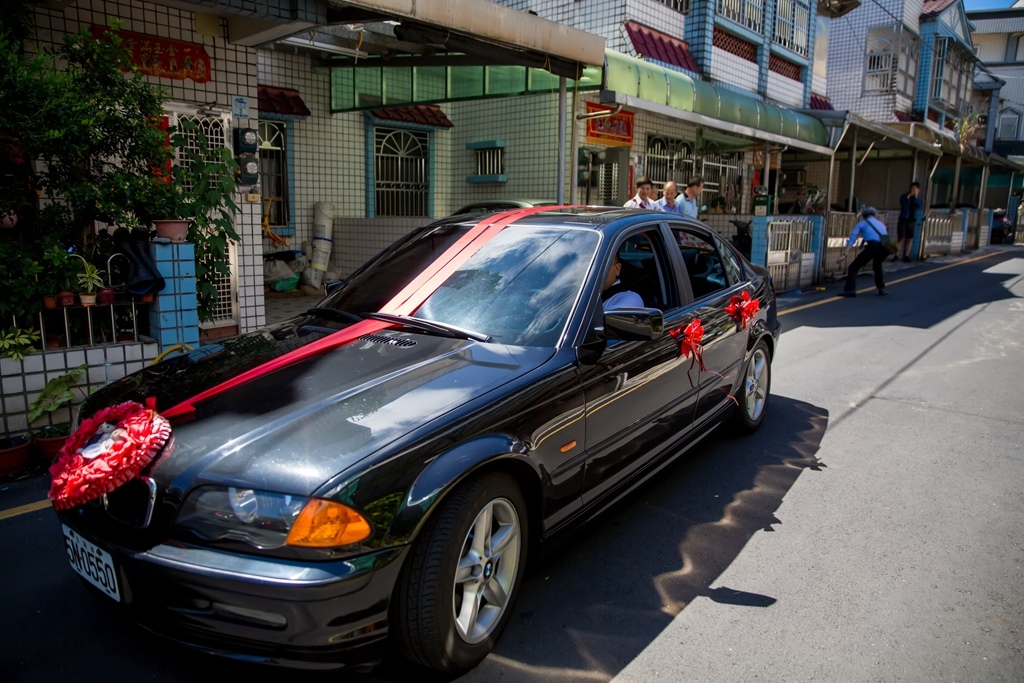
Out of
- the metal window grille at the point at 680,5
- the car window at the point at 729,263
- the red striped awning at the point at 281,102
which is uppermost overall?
the metal window grille at the point at 680,5

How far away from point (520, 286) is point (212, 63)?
5381mm

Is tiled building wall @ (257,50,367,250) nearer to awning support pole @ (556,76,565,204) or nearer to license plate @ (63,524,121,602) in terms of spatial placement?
awning support pole @ (556,76,565,204)

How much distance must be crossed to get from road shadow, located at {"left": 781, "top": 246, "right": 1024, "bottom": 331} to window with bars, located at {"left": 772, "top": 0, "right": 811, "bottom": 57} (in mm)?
5991

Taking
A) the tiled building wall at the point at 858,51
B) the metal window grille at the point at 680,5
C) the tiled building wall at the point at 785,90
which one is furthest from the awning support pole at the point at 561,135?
the tiled building wall at the point at 858,51

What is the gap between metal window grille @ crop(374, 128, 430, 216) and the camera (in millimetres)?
12562

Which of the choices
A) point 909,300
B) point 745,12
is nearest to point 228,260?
point 909,300

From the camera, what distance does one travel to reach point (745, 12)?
1595 centimetres

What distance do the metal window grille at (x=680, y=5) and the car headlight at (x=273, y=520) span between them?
46.4 feet

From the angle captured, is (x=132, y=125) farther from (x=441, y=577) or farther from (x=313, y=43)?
(x=313, y=43)

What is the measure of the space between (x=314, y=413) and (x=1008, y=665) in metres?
2.73

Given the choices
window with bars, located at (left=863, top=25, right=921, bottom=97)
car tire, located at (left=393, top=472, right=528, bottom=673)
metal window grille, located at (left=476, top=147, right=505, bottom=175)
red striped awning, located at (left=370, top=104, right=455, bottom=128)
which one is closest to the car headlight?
car tire, located at (left=393, top=472, right=528, bottom=673)

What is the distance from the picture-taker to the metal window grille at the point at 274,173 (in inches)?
435

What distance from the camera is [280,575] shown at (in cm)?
207

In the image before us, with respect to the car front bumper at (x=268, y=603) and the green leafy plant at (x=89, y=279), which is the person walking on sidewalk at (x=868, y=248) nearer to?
the green leafy plant at (x=89, y=279)
